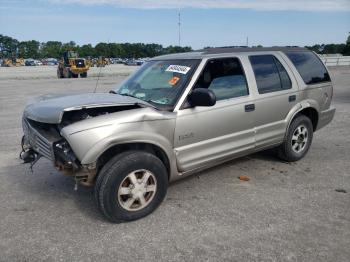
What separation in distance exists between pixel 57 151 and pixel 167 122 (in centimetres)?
115

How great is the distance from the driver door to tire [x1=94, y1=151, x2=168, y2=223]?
1.22ft

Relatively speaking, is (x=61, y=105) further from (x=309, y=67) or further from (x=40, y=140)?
(x=309, y=67)

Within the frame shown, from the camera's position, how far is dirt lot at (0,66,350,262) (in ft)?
10.2

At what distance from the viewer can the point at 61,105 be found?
3.62m

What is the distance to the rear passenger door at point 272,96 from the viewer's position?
4.63 m

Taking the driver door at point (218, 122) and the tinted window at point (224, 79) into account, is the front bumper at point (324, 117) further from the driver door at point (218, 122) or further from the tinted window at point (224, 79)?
the tinted window at point (224, 79)

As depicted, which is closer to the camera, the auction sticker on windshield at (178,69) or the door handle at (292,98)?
the auction sticker on windshield at (178,69)

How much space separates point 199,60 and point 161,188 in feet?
5.18

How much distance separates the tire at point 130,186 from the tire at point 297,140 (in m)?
2.30

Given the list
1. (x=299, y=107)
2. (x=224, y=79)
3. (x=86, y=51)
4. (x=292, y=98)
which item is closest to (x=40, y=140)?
Answer: (x=224, y=79)

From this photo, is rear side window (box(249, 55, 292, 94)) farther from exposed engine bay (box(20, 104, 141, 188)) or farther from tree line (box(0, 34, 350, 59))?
tree line (box(0, 34, 350, 59))

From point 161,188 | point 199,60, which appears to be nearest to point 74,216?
point 161,188

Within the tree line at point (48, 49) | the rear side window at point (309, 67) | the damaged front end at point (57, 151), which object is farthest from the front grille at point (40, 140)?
the tree line at point (48, 49)

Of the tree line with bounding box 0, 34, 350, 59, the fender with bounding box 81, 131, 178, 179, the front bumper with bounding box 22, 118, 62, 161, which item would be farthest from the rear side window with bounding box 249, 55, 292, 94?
the tree line with bounding box 0, 34, 350, 59
